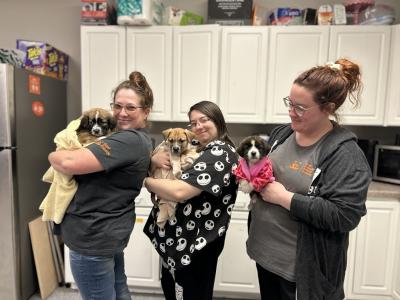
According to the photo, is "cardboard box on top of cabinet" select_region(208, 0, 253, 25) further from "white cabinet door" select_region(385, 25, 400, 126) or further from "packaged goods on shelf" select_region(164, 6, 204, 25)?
"white cabinet door" select_region(385, 25, 400, 126)

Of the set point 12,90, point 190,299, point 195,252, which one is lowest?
point 190,299

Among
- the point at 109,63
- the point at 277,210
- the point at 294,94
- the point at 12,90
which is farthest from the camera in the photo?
the point at 109,63

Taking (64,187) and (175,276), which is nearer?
(64,187)

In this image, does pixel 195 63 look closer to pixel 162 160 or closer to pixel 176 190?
pixel 162 160

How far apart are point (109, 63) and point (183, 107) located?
749mm

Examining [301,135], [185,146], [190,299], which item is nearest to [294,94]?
[301,135]

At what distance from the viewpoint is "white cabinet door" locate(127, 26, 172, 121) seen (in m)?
2.70

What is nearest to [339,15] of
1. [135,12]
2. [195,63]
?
[195,63]

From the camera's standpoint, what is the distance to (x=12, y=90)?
7.32ft

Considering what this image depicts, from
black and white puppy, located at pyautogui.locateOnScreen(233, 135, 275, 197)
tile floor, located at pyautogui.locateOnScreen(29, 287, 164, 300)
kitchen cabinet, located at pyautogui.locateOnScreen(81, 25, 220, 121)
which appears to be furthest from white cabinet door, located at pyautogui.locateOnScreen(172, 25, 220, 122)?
tile floor, located at pyautogui.locateOnScreen(29, 287, 164, 300)

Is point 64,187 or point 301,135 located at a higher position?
point 301,135

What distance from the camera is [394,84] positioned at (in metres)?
2.57

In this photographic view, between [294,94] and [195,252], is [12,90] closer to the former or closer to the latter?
[195,252]

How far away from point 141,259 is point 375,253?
6.18 ft
